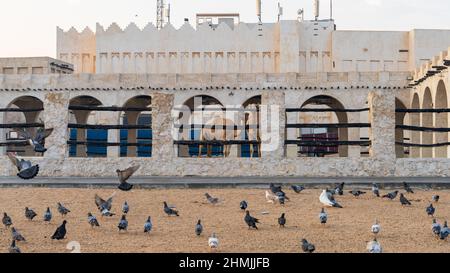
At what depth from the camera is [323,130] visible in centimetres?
5678

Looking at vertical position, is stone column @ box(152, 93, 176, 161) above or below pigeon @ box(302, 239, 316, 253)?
above

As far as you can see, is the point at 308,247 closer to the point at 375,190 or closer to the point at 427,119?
the point at 375,190

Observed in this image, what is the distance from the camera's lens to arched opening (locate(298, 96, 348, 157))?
1656 inches

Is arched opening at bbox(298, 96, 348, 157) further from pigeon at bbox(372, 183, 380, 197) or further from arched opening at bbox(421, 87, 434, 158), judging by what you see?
pigeon at bbox(372, 183, 380, 197)

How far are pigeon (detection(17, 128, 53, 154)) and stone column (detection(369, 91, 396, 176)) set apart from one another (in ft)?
32.5

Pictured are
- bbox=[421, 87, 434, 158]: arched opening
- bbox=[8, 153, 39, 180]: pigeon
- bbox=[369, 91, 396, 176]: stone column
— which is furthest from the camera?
bbox=[421, 87, 434, 158]: arched opening

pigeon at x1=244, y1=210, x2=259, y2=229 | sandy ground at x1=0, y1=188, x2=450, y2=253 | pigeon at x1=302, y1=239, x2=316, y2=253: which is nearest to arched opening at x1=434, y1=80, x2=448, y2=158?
sandy ground at x1=0, y1=188, x2=450, y2=253

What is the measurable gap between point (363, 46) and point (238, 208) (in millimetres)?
39293

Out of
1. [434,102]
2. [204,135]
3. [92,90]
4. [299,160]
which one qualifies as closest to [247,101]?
[204,135]

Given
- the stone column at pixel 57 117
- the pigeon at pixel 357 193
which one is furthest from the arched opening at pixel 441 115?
the stone column at pixel 57 117

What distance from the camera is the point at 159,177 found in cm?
2116

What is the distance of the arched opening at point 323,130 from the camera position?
42.1 metres

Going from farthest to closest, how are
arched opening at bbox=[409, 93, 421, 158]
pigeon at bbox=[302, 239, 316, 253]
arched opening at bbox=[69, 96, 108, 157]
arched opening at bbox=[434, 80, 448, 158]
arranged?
arched opening at bbox=[69, 96, 108, 157] < arched opening at bbox=[409, 93, 421, 158] < arched opening at bbox=[434, 80, 448, 158] < pigeon at bbox=[302, 239, 316, 253]

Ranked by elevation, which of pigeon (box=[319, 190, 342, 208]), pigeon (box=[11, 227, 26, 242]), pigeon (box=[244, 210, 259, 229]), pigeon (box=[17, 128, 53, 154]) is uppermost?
pigeon (box=[17, 128, 53, 154])
